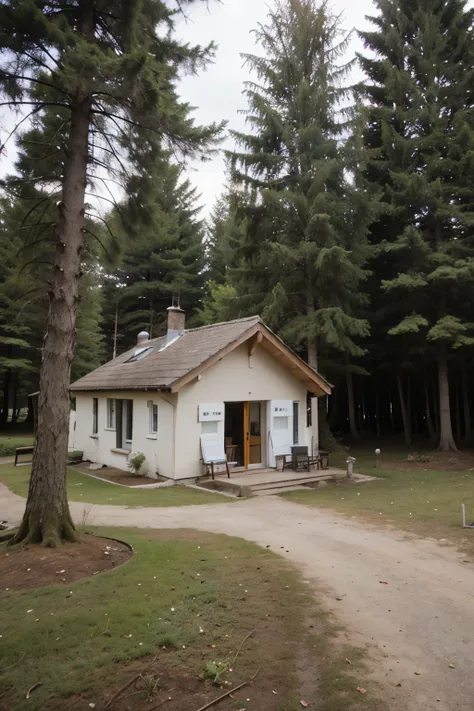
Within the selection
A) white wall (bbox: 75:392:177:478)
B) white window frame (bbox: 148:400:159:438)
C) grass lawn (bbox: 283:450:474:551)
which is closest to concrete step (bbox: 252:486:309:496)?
grass lawn (bbox: 283:450:474:551)

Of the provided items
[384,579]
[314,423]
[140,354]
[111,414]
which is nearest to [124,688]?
[384,579]

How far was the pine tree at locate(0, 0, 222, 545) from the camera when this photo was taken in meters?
6.56

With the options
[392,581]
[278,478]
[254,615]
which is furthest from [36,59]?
[278,478]

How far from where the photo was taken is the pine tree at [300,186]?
19.7 m

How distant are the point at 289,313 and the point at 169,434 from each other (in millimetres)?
9064

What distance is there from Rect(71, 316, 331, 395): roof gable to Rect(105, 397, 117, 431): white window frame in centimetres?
69

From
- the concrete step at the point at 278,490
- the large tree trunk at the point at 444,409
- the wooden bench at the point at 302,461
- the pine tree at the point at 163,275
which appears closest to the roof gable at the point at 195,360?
the wooden bench at the point at 302,461

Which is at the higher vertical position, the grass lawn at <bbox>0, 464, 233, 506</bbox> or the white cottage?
the white cottage

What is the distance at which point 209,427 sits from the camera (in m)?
15.5

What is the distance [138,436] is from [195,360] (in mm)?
3664

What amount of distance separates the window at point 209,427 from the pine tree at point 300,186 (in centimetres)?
598

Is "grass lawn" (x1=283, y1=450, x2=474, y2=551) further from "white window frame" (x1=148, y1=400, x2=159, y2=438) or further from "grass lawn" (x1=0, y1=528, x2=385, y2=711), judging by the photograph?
"white window frame" (x1=148, y1=400, x2=159, y2=438)

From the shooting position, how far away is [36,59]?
6992mm

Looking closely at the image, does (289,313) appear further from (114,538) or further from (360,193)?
(114,538)
